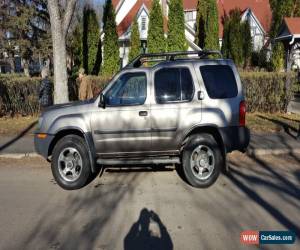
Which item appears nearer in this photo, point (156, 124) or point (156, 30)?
point (156, 124)

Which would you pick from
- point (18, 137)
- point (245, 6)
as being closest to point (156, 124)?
point (18, 137)

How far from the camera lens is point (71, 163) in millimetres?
6688

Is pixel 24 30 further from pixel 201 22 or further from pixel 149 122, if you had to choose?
pixel 149 122

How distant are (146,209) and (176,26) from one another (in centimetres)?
1952

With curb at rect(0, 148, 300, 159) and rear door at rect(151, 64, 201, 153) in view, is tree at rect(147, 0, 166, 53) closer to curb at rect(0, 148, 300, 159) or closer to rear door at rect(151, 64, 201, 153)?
curb at rect(0, 148, 300, 159)

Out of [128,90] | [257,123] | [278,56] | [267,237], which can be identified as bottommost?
[267,237]

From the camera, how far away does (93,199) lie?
6059 millimetres

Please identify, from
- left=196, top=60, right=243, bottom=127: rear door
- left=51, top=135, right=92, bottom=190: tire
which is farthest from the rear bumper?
left=51, top=135, right=92, bottom=190: tire

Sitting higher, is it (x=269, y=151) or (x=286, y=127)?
(x=286, y=127)

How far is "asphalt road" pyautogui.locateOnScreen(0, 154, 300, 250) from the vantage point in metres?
4.57

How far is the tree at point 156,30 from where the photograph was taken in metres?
23.6

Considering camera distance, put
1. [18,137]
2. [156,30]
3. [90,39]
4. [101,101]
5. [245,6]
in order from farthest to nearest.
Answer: [245,6]
[156,30]
[90,39]
[18,137]
[101,101]

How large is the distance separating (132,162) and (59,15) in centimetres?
611

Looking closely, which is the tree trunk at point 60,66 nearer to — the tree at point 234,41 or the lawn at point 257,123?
the lawn at point 257,123
